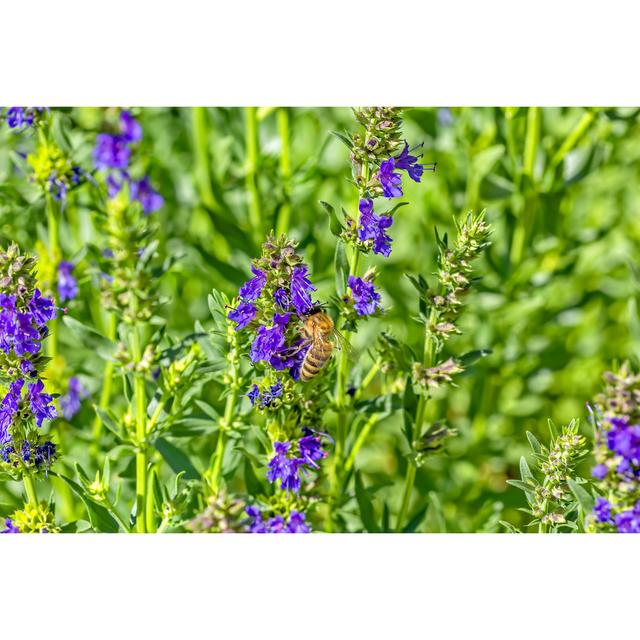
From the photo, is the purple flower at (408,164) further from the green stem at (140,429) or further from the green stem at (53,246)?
the green stem at (53,246)

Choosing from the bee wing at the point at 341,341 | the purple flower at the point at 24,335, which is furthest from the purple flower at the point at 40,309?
the bee wing at the point at 341,341

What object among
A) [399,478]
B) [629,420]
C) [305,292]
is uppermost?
[305,292]

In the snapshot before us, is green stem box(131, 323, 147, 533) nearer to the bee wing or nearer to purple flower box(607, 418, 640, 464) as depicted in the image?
the bee wing

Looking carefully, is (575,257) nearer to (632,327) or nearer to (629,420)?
(632,327)

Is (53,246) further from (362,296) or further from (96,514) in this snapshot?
(362,296)

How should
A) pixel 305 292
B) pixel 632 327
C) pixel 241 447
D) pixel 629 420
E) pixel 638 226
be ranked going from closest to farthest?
pixel 629 420
pixel 305 292
pixel 241 447
pixel 632 327
pixel 638 226

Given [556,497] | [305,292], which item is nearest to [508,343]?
[556,497]

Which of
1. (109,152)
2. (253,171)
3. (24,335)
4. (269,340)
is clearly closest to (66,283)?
(109,152)
